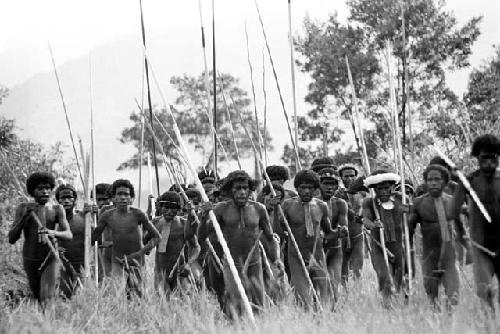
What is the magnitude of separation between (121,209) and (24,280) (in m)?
3.02

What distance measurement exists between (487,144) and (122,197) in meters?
4.49

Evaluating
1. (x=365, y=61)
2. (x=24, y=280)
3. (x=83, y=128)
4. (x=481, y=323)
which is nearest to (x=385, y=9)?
(x=365, y=61)

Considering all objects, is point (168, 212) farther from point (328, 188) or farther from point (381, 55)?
point (381, 55)

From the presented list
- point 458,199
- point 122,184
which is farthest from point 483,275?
point 122,184

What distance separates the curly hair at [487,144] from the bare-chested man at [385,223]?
2177mm

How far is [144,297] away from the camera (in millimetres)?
8805

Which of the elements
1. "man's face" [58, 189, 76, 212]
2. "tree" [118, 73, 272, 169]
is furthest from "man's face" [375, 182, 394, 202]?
"tree" [118, 73, 272, 169]

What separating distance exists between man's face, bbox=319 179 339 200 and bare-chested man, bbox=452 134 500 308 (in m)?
3.37

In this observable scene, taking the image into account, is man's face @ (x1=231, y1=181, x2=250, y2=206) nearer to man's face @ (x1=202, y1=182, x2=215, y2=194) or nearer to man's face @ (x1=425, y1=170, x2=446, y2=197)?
man's face @ (x1=425, y1=170, x2=446, y2=197)

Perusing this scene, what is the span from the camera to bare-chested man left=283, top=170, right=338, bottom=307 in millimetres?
8633

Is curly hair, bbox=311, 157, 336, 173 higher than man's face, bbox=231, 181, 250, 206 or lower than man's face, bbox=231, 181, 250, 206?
higher

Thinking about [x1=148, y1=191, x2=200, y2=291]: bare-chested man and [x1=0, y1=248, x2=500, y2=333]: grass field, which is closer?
[x1=0, y1=248, x2=500, y2=333]: grass field

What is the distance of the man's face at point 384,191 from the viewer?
29.5 feet

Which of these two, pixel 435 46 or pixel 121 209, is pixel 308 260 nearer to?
pixel 121 209
